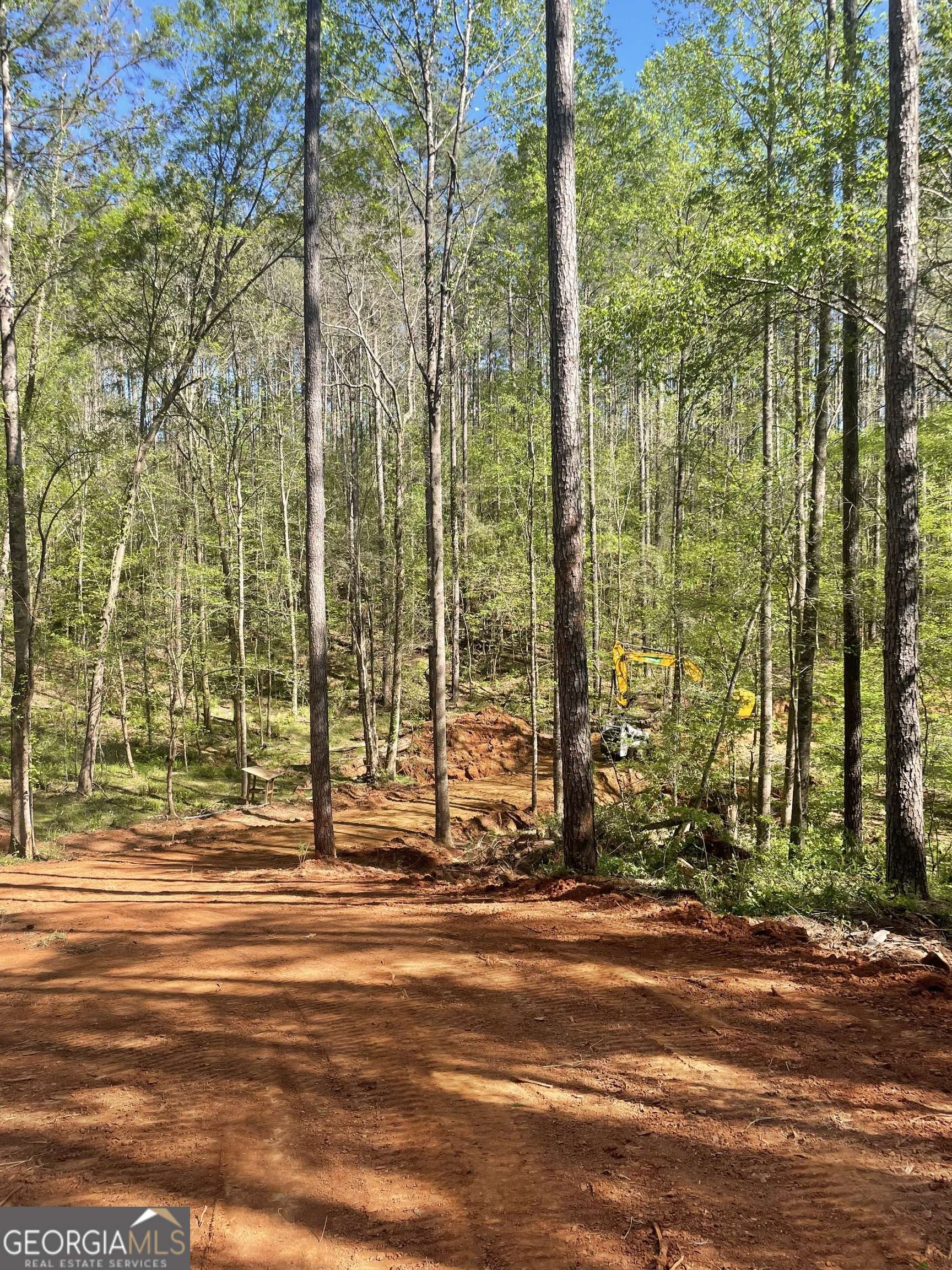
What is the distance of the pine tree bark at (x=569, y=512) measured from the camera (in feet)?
24.6

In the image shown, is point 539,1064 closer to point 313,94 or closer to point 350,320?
point 313,94

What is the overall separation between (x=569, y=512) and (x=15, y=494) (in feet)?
29.5

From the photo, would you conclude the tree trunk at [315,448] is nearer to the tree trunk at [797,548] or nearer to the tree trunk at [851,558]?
the tree trunk at [797,548]

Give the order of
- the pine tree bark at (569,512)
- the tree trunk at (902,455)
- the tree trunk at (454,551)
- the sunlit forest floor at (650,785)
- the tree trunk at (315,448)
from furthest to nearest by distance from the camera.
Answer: the tree trunk at (454,551) < the tree trunk at (315,448) < the pine tree bark at (569,512) < the sunlit forest floor at (650,785) < the tree trunk at (902,455)

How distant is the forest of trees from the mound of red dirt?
3.39 ft

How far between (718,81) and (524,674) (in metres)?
19.5

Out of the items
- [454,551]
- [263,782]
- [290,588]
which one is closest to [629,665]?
[454,551]

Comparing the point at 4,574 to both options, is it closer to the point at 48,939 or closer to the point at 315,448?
the point at 315,448

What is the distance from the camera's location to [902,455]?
6.83 metres

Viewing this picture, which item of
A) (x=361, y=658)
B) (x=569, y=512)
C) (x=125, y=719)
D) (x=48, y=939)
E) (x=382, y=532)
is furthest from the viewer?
(x=382, y=532)

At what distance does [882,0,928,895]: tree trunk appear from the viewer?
668 cm

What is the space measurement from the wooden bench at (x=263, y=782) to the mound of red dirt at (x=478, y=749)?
3.76 meters

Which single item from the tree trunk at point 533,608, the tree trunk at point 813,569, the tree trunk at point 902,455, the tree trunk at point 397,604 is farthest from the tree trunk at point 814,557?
the tree trunk at point 397,604

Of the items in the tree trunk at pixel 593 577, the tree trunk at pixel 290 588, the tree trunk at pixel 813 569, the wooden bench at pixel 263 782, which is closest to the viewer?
the tree trunk at pixel 813 569
